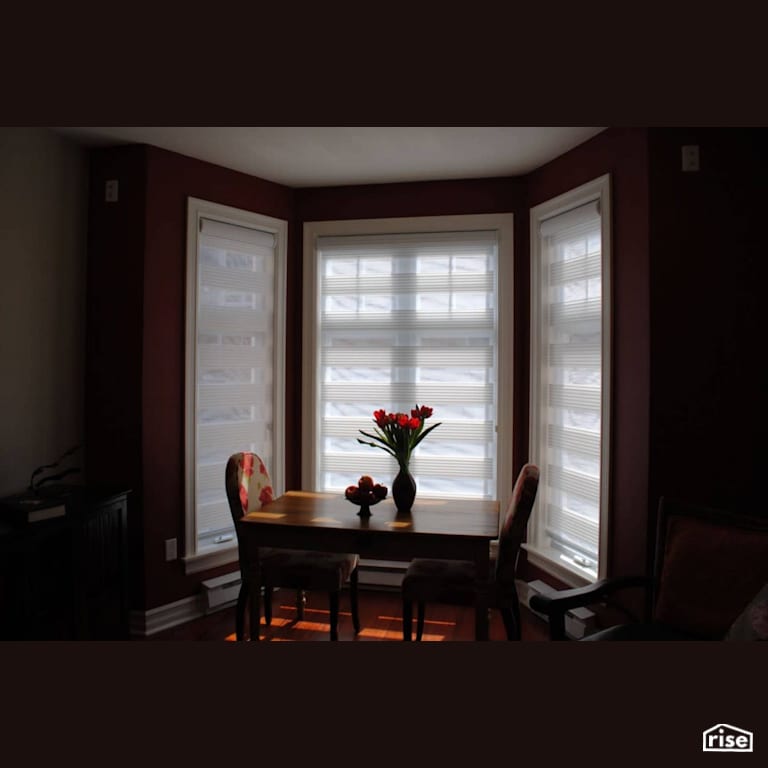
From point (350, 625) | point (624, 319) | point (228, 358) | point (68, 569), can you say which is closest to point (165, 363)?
point (228, 358)

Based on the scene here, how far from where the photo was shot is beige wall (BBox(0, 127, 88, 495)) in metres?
2.67

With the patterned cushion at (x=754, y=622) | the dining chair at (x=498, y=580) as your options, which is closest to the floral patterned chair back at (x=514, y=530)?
the dining chair at (x=498, y=580)

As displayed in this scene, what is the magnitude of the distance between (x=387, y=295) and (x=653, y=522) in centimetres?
201

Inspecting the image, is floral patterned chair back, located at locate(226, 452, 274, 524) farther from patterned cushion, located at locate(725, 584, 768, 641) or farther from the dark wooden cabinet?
patterned cushion, located at locate(725, 584, 768, 641)

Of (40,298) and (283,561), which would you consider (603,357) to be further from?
(40,298)

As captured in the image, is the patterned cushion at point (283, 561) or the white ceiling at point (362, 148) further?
the white ceiling at point (362, 148)

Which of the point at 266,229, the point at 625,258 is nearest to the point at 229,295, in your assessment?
the point at 266,229

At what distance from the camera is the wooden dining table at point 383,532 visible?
240cm

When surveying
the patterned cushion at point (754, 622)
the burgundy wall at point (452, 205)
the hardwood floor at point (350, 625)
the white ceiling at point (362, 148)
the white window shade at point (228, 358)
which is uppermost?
the white ceiling at point (362, 148)

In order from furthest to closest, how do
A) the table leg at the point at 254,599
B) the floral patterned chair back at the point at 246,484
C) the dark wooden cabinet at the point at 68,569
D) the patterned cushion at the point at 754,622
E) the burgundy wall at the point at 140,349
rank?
the burgundy wall at the point at 140,349, the floral patterned chair back at the point at 246,484, the table leg at the point at 254,599, the dark wooden cabinet at the point at 68,569, the patterned cushion at the point at 754,622

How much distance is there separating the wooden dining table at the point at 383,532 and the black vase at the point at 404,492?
39 mm

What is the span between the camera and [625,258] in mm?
2623

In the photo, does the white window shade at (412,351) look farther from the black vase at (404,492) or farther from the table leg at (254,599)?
the table leg at (254,599)

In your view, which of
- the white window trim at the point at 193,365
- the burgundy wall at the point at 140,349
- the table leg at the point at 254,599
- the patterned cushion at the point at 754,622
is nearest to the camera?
the patterned cushion at the point at 754,622
